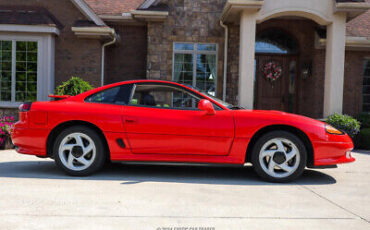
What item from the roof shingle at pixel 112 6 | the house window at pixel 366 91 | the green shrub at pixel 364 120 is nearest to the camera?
the green shrub at pixel 364 120

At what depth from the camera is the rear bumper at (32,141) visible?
502 cm

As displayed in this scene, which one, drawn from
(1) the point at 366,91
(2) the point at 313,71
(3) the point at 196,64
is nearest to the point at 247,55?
(3) the point at 196,64

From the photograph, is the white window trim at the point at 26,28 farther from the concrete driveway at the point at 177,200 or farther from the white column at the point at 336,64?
the white column at the point at 336,64

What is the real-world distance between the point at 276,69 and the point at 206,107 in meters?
8.00

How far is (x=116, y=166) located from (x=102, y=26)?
580cm

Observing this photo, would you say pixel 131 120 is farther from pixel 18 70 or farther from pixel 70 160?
pixel 18 70

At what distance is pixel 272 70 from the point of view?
1212cm

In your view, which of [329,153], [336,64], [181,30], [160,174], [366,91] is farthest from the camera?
[366,91]

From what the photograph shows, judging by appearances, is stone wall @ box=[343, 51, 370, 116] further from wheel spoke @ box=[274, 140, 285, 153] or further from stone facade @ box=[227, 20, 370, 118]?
wheel spoke @ box=[274, 140, 285, 153]

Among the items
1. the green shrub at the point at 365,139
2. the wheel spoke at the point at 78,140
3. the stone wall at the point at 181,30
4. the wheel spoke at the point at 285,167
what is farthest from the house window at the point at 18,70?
the green shrub at the point at 365,139

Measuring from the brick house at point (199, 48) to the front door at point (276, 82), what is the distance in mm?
34

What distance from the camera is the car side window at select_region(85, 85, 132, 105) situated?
5129 millimetres

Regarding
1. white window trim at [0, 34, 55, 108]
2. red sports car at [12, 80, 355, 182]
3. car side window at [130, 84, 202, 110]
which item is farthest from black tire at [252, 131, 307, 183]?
white window trim at [0, 34, 55, 108]

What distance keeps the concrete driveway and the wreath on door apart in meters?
6.74
